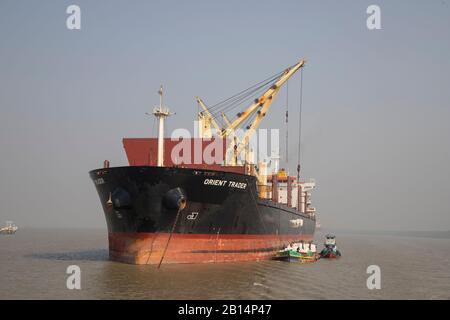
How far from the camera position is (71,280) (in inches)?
814

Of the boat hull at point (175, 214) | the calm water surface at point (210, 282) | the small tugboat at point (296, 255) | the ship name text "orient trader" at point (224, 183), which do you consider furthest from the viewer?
the small tugboat at point (296, 255)

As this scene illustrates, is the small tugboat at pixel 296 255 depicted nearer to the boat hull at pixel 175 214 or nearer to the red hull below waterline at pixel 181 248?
the red hull below waterline at pixel 181 248

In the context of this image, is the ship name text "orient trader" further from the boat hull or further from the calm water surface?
the calm water surface

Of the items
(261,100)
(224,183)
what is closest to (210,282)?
(224,183)

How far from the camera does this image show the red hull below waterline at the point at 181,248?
79.4 feet

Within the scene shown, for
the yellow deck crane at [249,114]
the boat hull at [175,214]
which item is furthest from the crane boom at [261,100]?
the boat hull at [175,214]

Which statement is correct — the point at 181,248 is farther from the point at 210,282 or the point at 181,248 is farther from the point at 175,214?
the point at 210,282

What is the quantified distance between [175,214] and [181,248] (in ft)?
6.64

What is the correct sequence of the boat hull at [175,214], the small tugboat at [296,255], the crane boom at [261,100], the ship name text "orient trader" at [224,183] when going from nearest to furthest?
the boat hull at [175,214] → the ship name text "orient trader" at [224,183] → the small tugboat at [296,255] → the crane boom at [261,100]

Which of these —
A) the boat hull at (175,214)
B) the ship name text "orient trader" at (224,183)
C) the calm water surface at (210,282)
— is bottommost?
the calm water surface at (210,282)

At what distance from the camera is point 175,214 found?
2420 cm
